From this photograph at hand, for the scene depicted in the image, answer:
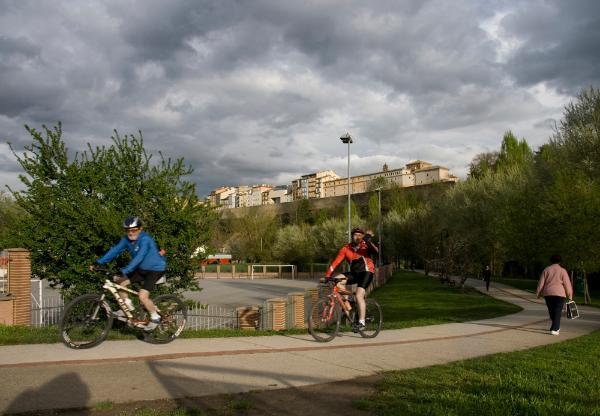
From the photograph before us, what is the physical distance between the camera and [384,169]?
136750 millimetres

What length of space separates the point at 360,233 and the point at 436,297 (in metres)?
16.9

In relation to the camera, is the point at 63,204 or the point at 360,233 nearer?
the point at 360,233

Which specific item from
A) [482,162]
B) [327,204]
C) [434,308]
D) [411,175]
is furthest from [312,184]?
[434,308]

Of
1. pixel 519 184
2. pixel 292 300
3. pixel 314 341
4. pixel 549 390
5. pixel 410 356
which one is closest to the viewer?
pixel 549 390

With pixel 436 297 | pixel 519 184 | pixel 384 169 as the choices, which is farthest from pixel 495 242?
pixel 384 169

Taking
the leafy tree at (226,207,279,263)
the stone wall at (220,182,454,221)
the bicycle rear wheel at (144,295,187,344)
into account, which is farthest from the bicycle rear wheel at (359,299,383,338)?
the leafy tree at (226,207,279,263)

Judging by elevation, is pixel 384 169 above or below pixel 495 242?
above

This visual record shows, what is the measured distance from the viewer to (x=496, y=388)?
517 cm

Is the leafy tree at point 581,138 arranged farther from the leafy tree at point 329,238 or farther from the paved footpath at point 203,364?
the leafy tree at point 329,238

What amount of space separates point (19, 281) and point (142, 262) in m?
4.04

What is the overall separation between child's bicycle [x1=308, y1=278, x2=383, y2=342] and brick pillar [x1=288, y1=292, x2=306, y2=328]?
313 centimetres

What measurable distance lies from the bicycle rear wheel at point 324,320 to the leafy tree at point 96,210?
11.9 feet

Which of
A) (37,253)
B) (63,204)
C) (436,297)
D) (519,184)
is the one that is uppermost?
(519,184)

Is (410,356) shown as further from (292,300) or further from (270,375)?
(292,300)
